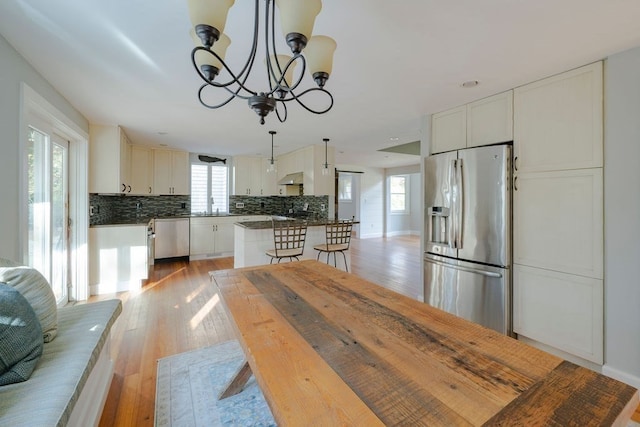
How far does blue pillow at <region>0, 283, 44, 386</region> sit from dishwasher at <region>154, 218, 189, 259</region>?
14.7 feet

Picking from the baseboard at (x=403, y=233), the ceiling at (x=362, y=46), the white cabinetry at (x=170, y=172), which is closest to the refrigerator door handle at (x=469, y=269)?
the ceiling at (x=362, y=46)

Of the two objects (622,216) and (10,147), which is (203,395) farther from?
(622,216)

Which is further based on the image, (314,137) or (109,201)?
(109,201)

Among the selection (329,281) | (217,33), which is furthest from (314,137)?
(217,33)

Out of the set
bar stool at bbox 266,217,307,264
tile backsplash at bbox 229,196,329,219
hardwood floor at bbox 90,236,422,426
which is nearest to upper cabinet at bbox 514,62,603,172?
hardwood floor at bbox 90,236,422,426

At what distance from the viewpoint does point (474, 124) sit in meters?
2.85

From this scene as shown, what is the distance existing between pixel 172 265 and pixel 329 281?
4.59 meters

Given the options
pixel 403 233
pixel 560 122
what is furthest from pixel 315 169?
pixel 403 233

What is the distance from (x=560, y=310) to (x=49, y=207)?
472 cm

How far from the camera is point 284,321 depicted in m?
1.16

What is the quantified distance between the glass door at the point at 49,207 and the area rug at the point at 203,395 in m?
1.50

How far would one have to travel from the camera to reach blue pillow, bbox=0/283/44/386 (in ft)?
3.63

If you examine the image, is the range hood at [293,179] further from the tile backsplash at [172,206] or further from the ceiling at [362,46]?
the ceiling at [362,46]

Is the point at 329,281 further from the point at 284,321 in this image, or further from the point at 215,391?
the point at 215,391
